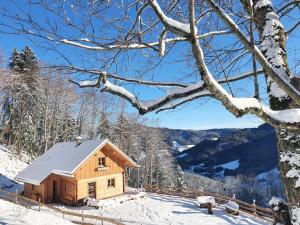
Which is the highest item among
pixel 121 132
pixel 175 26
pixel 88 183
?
pixel 121 132

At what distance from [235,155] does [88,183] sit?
156453 mm

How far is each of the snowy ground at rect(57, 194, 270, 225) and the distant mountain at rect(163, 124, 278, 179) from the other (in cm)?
11873

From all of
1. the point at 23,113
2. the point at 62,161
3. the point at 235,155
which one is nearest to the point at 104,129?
the point at 23,113

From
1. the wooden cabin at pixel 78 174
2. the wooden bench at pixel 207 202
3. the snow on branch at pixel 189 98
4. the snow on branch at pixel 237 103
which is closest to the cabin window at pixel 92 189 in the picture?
the wooden cabin at pixel 78 174

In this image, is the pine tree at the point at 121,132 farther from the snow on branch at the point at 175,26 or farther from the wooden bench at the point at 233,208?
the snow on branch at the point at 175,26

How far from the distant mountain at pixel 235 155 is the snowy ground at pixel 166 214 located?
390 ft

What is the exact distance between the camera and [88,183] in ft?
83.2

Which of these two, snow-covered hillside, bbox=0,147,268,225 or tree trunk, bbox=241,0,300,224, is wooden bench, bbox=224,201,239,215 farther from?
tree trunk, bbox=241,0,300,224

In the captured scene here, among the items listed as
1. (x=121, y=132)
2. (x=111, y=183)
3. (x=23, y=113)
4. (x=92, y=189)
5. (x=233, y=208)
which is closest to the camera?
(x=233, y=208)

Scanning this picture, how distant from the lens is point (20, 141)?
41031mm

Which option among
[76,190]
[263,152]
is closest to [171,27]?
[76,190]

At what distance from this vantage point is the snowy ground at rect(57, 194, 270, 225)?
1959 centimetres

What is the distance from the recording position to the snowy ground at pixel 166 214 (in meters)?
19.6

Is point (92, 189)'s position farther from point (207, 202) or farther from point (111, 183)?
point (207, 202)
